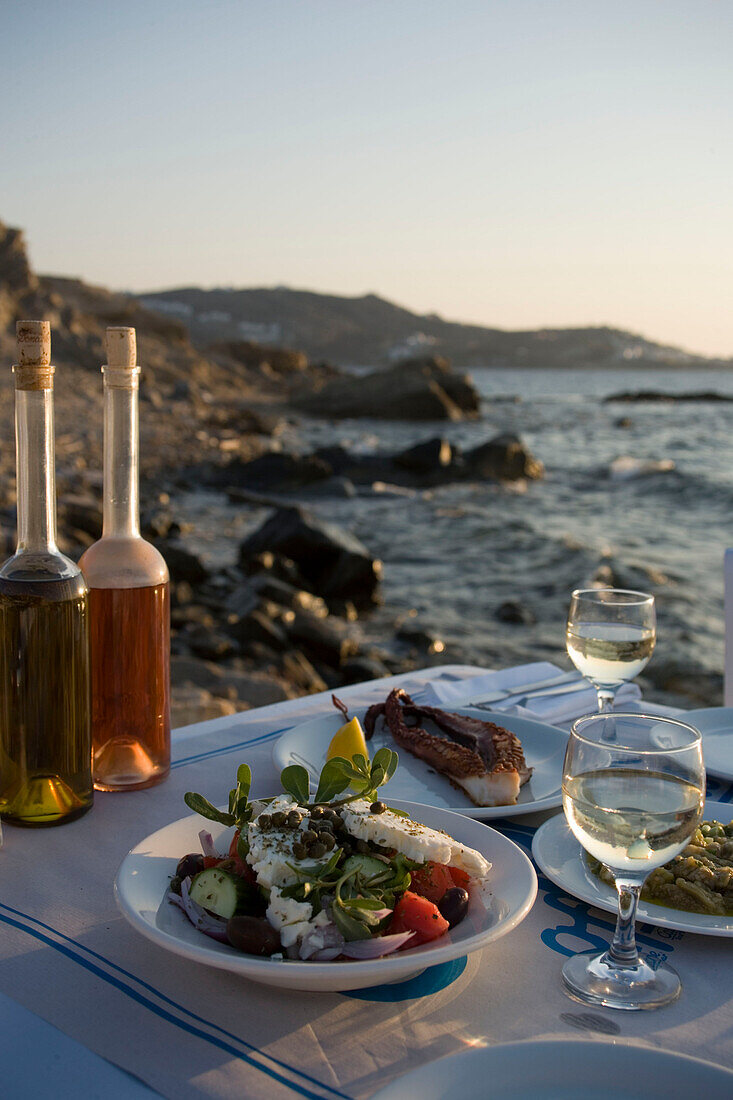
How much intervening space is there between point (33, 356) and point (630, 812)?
908 millimetres

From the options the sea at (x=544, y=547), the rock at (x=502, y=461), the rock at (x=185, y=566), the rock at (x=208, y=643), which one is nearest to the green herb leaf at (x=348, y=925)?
the rock at (x=208, y=643)

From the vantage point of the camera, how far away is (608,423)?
37.1 metres

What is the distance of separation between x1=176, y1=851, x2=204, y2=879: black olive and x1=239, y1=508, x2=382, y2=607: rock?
26.1 feet

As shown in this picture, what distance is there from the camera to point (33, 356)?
4.17 feet

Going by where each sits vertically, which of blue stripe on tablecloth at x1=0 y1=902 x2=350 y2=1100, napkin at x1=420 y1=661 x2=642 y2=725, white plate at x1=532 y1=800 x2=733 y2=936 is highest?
white plate at x1=532 y1=800 x2=733 y2=936

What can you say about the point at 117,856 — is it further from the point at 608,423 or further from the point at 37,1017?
the point at 608,423

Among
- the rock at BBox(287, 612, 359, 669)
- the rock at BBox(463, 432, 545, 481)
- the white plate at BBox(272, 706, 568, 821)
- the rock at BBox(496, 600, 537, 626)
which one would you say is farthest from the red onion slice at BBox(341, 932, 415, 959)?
the rock at BBox(463, 432, 545, 481)

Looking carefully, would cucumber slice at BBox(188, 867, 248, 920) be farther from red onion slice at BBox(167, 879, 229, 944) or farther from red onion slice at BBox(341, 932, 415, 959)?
red onion slice at BBox(341, 932, 415, 959)

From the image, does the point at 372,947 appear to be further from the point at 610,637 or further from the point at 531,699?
the point at 531,699

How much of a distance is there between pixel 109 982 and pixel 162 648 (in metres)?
0.57

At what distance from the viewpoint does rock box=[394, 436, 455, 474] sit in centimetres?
1938

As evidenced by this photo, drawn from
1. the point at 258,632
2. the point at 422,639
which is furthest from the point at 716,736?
the point at 422,639

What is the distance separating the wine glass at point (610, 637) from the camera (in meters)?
1.67

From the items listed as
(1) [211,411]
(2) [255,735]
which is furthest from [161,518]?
(1) [211,411]
